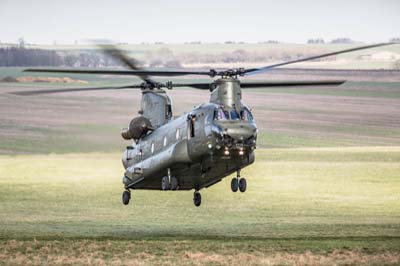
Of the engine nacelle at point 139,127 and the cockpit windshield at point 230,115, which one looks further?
the engine nacelle at point 139,127

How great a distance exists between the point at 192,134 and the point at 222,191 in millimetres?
47471

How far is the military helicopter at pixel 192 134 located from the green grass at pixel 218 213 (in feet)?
10.8

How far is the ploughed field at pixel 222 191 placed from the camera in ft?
169

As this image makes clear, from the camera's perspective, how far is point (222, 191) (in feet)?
322

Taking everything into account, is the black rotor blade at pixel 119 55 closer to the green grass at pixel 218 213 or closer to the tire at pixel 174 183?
the tire at pixel 174 183

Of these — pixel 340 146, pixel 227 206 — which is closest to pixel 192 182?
pixel 227 206

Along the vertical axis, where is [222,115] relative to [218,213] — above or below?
above

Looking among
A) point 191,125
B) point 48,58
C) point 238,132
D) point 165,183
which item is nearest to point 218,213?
point 165,183

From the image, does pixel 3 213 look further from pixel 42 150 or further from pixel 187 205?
pixel 42 150

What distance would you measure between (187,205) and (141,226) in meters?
16.4

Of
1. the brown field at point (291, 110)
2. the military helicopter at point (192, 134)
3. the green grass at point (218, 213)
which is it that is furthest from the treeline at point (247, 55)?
the military helicopter at point (192, 134)

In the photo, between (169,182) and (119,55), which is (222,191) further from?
(169,182)

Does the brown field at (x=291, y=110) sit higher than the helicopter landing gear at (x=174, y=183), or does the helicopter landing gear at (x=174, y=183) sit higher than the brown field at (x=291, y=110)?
the brown field at (x=291, y=110)

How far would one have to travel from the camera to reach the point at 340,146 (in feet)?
419
